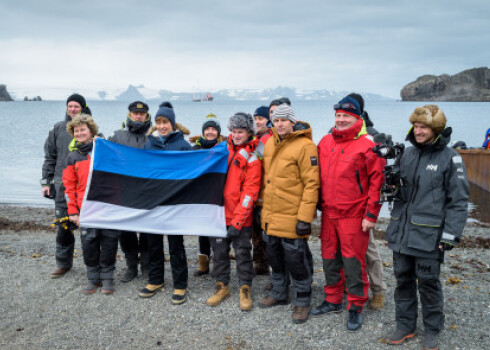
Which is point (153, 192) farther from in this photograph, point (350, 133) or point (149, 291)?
point (350, 133)

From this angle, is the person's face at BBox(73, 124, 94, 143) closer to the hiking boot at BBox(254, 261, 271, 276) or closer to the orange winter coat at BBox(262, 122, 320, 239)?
the orange winter coat at BBox(262, 122, 320, 239)

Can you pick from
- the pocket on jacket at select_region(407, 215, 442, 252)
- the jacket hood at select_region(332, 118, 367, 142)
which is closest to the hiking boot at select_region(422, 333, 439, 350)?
the pocket on jacket at select_region(407, 215, 442, 252)

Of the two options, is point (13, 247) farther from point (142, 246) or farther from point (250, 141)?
point (250, 141)

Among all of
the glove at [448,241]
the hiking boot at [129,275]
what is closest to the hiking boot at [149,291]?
the hiking boot at [129,275]

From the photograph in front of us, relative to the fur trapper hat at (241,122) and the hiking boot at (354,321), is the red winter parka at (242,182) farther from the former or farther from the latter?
the hiking boot at (354,321)

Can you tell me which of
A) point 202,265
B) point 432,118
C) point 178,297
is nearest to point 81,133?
point 178,297

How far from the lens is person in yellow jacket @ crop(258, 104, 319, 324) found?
5184mm

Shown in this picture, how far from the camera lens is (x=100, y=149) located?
624 centimetres

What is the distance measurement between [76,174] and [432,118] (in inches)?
204

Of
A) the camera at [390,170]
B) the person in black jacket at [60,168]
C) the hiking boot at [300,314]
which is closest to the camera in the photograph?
the camera at [390,170]

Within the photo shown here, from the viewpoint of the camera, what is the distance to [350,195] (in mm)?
5012

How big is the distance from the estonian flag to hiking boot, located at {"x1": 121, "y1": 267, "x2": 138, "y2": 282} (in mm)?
1067

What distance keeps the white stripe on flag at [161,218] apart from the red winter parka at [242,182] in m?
0.28

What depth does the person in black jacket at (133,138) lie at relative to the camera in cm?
647
